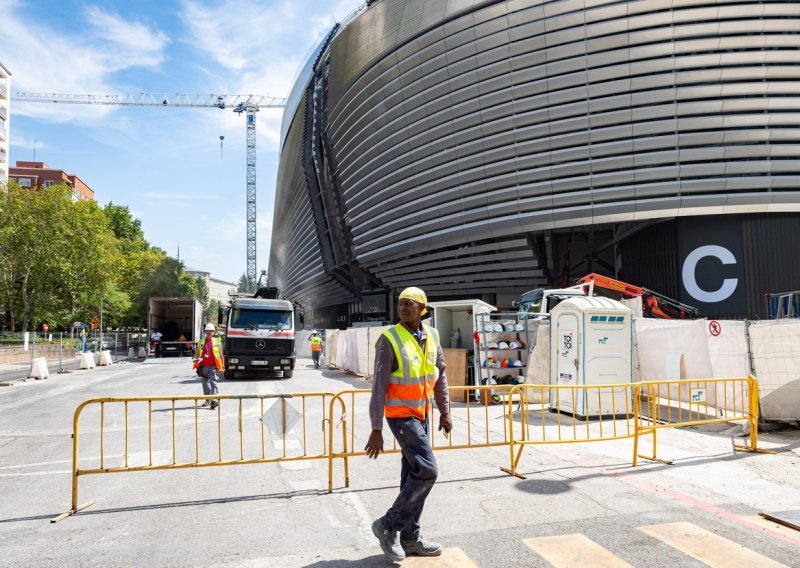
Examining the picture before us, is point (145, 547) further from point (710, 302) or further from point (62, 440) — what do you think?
point (710, 302)

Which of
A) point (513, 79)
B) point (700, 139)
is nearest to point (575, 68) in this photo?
point (513, 79)

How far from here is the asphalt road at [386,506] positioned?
171 inches

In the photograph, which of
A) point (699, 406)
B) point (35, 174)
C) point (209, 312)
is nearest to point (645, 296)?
point (699, 406)

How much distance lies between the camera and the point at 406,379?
4.32 metres

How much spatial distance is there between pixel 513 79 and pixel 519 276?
11566 millimetres

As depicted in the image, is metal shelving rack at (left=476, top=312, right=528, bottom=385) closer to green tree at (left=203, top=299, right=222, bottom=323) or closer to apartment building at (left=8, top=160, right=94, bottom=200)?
green tree at (left=203, top=299, right=222, bottom=323)

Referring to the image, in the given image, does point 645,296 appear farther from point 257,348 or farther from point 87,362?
point 87,362

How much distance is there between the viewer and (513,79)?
3123 centimetres

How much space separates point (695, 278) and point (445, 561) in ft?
88.0

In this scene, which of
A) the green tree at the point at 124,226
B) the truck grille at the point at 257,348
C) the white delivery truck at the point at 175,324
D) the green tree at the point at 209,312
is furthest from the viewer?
the green tree at the point at 209,312

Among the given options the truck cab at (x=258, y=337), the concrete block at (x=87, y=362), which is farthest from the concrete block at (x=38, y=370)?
the truck cab at (x=258, y=337)

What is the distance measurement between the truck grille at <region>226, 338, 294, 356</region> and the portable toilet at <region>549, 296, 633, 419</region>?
11.1 m

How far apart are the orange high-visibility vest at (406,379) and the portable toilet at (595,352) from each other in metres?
7.39

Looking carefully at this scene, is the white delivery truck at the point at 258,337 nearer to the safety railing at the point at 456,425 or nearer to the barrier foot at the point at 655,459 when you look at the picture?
the safety railing at the point at 456,425
